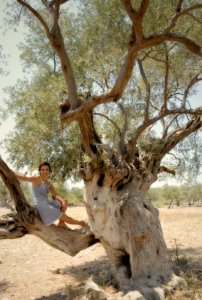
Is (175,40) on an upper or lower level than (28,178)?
upper

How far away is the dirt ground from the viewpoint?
8.20 metres

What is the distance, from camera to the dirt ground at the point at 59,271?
8195 millimetres

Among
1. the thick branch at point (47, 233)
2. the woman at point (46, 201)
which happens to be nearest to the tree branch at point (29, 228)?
the thick branch at point (47, 233)

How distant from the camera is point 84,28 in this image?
11.9 meters

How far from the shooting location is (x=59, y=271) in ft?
33.7

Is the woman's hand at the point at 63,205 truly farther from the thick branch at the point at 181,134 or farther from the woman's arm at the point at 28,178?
the thick branch at the point at 181,134

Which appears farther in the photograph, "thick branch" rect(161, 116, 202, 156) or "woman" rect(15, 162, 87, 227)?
"thick branch" rect(161, 116, 202, 156)

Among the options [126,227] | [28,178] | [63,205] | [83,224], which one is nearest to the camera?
[126,227]

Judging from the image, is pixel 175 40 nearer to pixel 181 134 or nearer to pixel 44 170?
pixel 181 134

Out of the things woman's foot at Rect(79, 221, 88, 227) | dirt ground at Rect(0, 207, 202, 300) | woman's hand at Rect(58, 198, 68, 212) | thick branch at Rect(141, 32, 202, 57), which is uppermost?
thick branch at Rect(141, 32, 202, 57)

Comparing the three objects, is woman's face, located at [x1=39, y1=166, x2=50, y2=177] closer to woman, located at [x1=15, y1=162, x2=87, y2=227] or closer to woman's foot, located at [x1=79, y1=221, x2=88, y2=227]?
woman, located at [x1=15, y1=162, x2=87, y2=227]

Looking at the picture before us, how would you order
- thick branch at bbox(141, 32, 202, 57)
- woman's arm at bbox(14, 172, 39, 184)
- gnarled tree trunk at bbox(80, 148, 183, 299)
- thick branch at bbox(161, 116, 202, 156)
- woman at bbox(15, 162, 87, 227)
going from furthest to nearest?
thick branch at bbox(161, 116, 202, 156), woman at bbox(15, 162, 87, 227), woman's arm at bbox(14, 172, 39, 184), gnarled tree trunk at bbox(80, 148, 183, 299), thick branch at bbox(141, 32, 202, 57)

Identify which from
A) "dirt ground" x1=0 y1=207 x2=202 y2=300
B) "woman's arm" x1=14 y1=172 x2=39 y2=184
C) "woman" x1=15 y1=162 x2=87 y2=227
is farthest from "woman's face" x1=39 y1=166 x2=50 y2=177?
"dirt ground" x1=0 y1=207 x2=202 y2=300

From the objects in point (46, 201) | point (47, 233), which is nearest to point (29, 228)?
point (47, 233)
